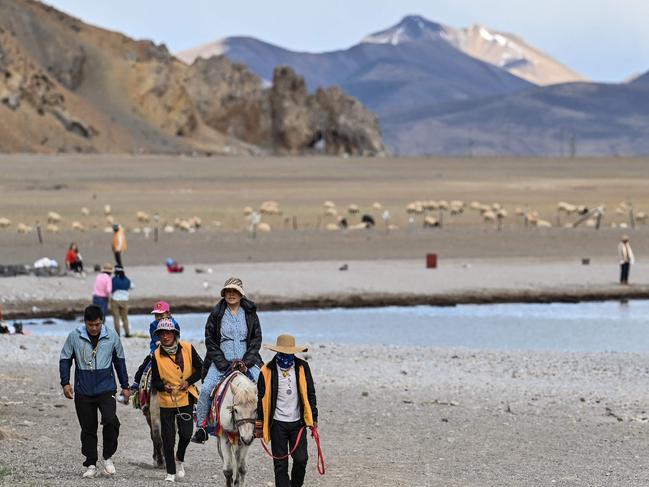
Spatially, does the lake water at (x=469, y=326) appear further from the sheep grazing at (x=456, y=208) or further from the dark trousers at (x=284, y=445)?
the sheep grazing at (x=456, y=208)

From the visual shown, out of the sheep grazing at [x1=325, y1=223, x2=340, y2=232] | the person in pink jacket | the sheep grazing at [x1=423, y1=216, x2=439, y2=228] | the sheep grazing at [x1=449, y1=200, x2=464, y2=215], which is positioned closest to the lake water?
the person in pink jacket

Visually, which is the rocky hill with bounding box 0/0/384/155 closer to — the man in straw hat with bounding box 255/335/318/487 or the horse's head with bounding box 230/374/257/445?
the horse's head with bounding box 230/374/257/445

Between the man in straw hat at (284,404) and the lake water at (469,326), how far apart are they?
12831 millimetres

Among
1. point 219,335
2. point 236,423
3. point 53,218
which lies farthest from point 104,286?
point 53,218

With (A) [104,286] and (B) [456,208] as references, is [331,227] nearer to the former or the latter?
(B) [456,208]

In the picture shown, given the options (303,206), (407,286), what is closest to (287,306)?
(407,286)

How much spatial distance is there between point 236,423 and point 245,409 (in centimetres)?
14

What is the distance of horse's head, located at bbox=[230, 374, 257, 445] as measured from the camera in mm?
10288

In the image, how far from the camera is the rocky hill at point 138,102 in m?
124

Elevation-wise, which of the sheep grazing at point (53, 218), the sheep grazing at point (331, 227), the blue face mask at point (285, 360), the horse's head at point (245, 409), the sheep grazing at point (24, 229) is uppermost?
the sheep grazing at point (53, 218)

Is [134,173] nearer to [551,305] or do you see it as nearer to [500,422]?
[551,305]

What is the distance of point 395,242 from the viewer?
42344 millimetres

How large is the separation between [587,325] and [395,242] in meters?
16.3

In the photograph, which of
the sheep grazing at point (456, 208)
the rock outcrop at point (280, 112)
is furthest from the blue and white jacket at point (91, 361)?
the rock outcrop at point (280, 112)
